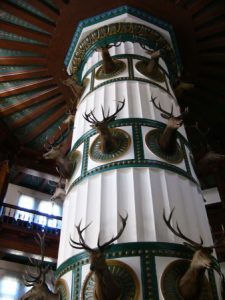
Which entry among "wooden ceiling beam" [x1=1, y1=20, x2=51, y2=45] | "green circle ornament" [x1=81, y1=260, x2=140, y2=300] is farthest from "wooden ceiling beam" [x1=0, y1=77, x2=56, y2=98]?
"green circle ornament" [x1=81, y1=260, x2=140, y2=300]

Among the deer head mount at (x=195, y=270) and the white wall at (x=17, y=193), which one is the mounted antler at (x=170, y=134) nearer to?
the deer head mount at (x=195, y=270)

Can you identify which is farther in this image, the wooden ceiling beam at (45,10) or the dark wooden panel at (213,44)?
the dark wooden panel at (213,44)

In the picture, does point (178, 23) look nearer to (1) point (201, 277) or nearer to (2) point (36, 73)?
(2) point (36, 73)

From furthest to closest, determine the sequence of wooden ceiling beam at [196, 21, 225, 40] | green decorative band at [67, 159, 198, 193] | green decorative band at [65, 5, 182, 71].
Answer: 1. wooden ceiling beam at [196, 21, 225, 40]
2. green decorative band at [65, 5, 182, 71]
3. green decorative band at [67, 159, 198, 193]

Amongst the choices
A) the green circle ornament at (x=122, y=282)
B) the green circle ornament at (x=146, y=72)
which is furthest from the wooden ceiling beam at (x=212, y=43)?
the green circle ornament at (x=122, y=282)

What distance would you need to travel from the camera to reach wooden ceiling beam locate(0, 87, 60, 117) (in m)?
7.46

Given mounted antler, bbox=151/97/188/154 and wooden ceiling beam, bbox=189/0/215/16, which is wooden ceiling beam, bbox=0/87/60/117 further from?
mounted antler, bbox=151/97/188/154

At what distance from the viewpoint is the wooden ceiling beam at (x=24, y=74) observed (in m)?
7.00

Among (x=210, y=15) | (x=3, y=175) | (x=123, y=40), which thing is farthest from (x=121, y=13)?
(x=3, y=175)

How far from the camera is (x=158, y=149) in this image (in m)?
3.86

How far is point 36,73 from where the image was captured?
702 centimetres

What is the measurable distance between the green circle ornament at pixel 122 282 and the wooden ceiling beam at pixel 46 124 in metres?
5.32

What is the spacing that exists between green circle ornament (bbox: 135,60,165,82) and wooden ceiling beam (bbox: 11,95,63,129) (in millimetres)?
2737

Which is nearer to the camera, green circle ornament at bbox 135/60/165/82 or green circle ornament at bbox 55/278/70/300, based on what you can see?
green circle ornament at bbox 55/278/70/300
